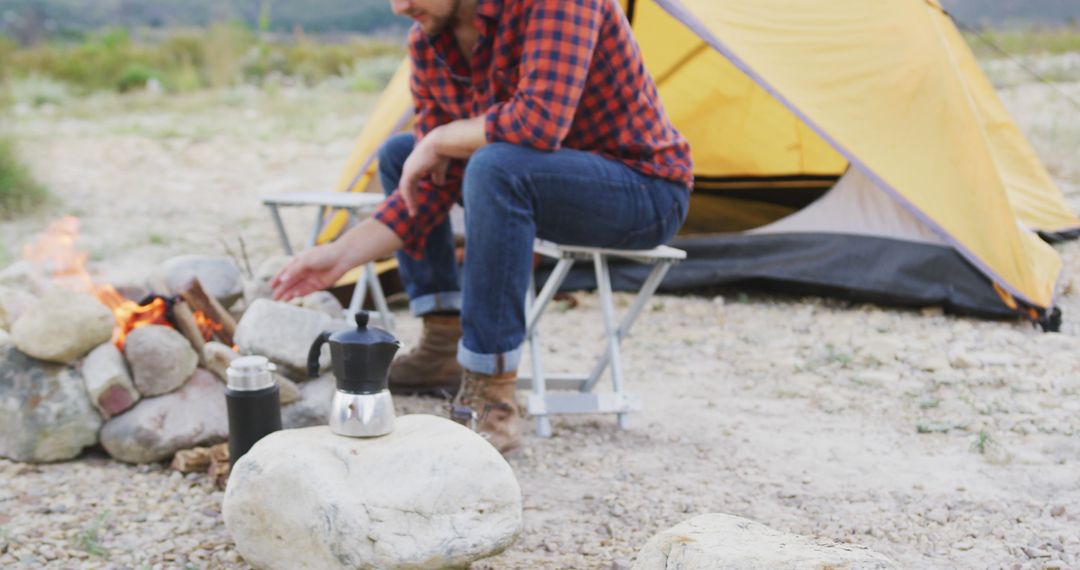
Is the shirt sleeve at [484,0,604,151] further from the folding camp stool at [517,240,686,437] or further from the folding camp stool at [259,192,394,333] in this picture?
the folding camp stool at [259,192,394,333]

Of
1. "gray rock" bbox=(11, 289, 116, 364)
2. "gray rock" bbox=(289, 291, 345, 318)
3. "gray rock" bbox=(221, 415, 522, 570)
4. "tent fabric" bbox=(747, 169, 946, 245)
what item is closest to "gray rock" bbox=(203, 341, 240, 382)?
"gray rock" bbox=(11, 289, 116, 364)

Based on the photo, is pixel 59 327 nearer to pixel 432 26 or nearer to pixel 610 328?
pixel 432 26

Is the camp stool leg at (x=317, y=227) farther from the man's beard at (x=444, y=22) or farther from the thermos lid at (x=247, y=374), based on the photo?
the thermos lid at (x=247, y=374)

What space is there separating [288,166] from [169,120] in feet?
8.09

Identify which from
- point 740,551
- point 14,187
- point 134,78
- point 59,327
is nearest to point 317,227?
point 59,327

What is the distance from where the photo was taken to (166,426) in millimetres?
2475

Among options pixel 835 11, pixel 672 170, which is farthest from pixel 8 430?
pixel 835 11

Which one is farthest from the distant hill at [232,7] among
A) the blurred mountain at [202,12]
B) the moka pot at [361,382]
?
the moka pot at [361,382]

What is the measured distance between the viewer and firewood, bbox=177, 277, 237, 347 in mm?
2734

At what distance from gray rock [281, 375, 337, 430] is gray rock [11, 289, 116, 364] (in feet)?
→ 1.57

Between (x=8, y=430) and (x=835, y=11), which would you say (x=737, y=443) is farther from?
(x=835, y=11)

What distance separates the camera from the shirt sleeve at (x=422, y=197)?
2.75m

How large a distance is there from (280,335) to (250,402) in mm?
461

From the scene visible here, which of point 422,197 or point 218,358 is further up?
point 422,197
